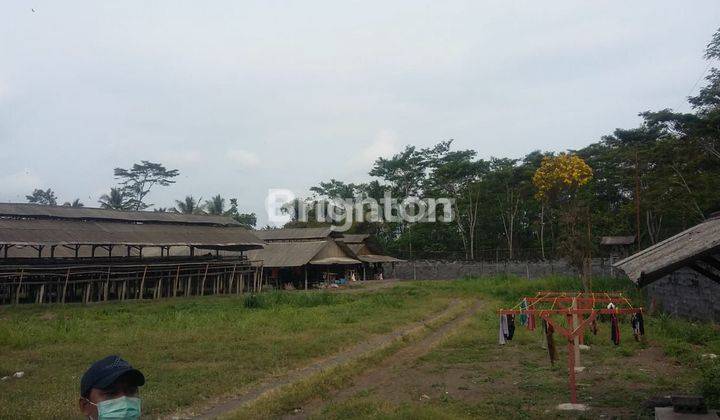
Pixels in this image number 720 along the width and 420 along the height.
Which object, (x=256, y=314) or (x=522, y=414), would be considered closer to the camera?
(x=522, y=414)

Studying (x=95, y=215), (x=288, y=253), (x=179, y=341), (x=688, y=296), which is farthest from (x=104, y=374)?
(x=288, y=253)

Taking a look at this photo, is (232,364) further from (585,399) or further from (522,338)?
(522,338)

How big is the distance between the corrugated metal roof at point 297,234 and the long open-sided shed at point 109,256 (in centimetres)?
557

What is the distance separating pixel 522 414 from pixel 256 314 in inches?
568

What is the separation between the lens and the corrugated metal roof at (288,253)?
39125 millimetres

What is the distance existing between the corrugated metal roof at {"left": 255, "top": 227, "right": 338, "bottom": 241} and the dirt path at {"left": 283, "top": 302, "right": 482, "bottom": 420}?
24.4m

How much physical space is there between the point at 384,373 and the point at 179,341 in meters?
6.07

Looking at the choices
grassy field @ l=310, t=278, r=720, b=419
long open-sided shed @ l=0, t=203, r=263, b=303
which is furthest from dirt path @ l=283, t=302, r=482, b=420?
long open-sided shed @ l=0, t=203, r=263, b=303

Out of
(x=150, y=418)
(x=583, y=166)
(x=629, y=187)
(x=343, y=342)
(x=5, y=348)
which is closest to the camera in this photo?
(x=150, y=418)

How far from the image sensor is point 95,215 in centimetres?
3181

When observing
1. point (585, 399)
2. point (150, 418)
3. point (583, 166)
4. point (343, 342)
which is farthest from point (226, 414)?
point (583, 166)

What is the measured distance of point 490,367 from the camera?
488 inches

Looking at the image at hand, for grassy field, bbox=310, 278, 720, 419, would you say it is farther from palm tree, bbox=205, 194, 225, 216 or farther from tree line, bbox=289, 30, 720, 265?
palm tree, bbox=205, 194, 225, 216

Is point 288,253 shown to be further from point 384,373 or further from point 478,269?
point 384,373
